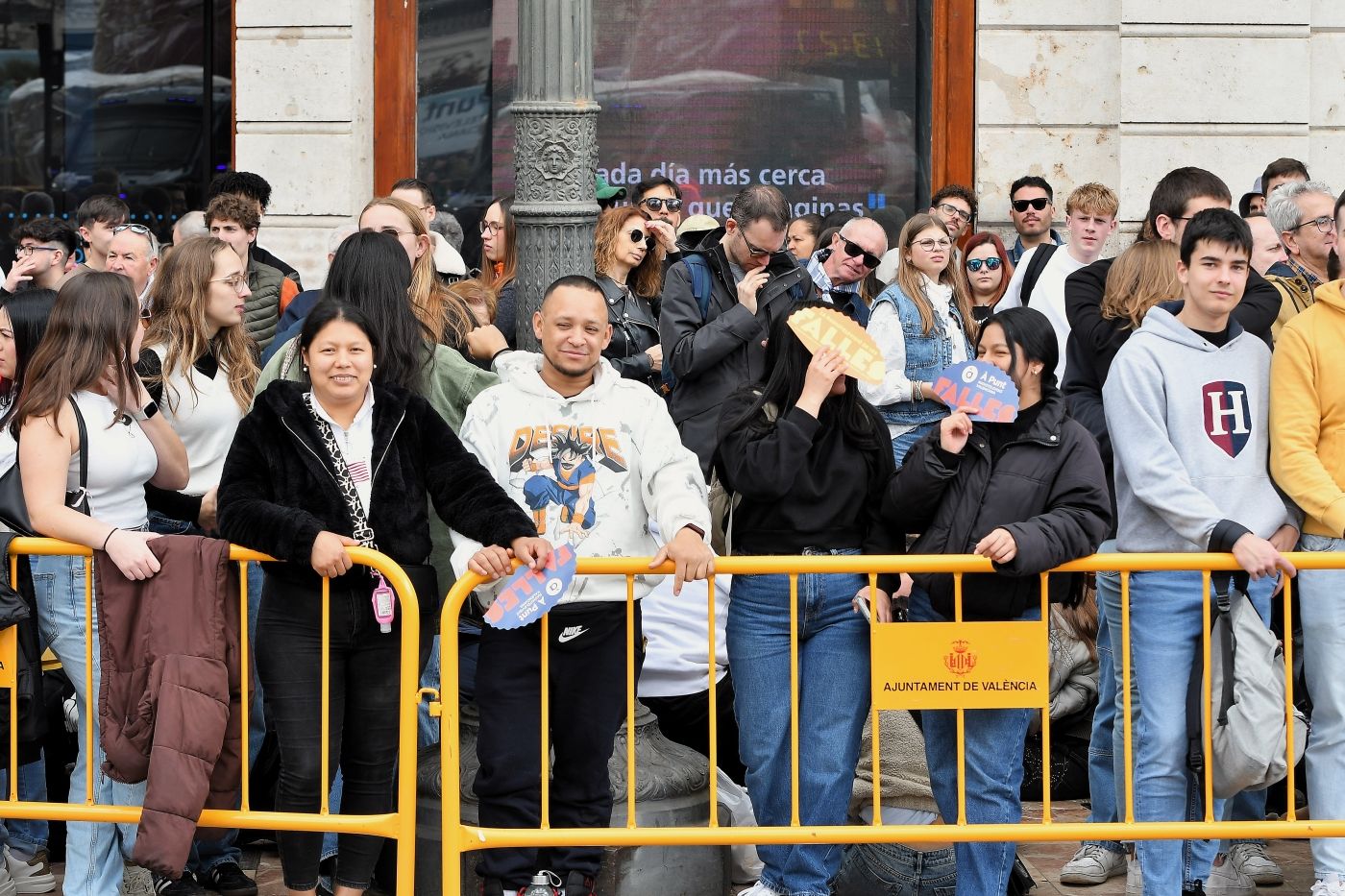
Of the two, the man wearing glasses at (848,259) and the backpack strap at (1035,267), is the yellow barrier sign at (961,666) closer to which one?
the man wearing glasses at (848,259)

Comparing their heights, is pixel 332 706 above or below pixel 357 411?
below

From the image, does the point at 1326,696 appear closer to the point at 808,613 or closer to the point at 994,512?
the point at 994,512

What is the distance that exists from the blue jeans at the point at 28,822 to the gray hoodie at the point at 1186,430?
12.2 feet

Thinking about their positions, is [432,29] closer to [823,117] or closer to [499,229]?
[823,117]

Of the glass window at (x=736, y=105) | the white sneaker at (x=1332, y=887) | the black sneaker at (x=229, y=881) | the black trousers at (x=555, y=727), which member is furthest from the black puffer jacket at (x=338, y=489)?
the glass window at (x=736, y=105)

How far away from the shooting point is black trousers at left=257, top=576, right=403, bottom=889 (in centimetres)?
552

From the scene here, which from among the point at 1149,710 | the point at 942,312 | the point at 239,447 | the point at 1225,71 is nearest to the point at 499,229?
the point at 942,312

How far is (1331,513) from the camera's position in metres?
5.78

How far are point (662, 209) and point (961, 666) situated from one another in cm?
429

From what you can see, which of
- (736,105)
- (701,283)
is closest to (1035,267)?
(701,283)

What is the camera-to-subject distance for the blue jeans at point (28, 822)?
21.1ft

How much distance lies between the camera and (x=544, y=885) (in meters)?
5.57

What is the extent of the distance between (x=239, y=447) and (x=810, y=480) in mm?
1704

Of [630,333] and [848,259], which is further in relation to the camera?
[630,333]
